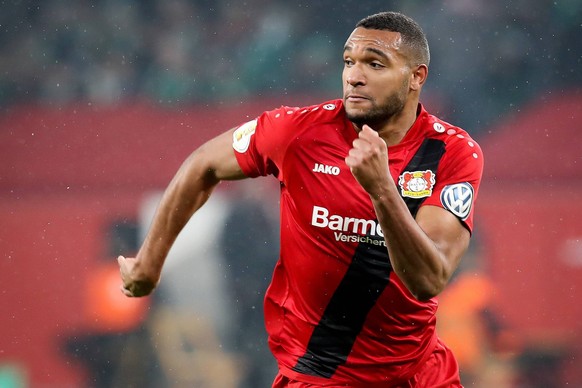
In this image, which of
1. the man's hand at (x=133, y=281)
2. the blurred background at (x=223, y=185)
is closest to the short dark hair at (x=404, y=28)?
the man's hand at (x=133, y=281)

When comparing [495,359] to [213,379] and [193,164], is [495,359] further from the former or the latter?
[193,164]

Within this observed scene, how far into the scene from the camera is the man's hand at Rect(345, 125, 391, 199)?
9.30 ft

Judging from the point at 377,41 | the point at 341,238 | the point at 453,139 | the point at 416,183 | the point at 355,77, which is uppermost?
the point at 377,41

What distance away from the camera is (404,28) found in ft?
11.5

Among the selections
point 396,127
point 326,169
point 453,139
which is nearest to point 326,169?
point 326,169

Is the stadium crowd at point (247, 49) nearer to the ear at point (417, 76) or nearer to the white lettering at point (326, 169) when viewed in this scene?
the ear at point (417, 76)

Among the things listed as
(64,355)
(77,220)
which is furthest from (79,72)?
(64,355)

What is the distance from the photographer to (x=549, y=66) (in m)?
9.06

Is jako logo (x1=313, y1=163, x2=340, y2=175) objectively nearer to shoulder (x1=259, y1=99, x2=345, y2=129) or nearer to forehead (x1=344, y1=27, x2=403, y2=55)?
shoulder (x1=259, y1=99, x2=345, y2=129)

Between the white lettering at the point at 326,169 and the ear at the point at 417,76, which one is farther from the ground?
the ear at the point at 417,76

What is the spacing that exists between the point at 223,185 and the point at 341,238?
4709 millimetres

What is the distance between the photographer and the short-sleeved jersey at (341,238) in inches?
136

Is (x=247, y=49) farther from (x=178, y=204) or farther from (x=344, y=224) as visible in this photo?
(x=344, y=224)

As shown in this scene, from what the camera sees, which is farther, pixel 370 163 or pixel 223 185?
pixel 223 185
